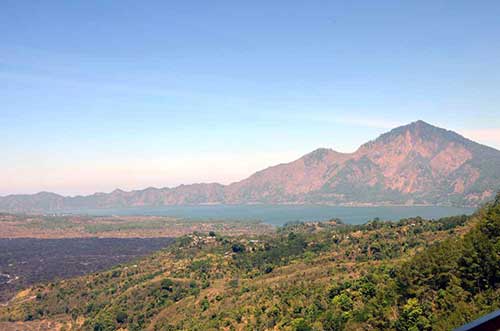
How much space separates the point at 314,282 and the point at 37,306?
2004 inches

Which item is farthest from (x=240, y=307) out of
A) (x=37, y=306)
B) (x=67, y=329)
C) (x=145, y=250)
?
(x=145, y=250)

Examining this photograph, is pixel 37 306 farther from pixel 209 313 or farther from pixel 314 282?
pixel 314 282

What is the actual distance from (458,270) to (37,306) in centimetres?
6956

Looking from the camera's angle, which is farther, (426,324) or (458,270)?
(458,270)

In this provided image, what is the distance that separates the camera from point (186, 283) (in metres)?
68.6

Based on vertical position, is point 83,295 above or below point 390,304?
below

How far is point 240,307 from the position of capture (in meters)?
49.6

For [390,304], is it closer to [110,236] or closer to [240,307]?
[240,307]

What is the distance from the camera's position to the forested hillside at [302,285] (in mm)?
30438

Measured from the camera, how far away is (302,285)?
52000 mm

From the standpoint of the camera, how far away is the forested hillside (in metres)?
30.4

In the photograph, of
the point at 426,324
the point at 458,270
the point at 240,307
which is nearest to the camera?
the point at 426,324

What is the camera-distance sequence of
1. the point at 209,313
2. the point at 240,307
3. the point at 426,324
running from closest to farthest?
1. the point at 426,324
2. the point at 240,307
3. the point at 209,313

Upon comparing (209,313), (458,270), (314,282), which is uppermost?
(458,270)
